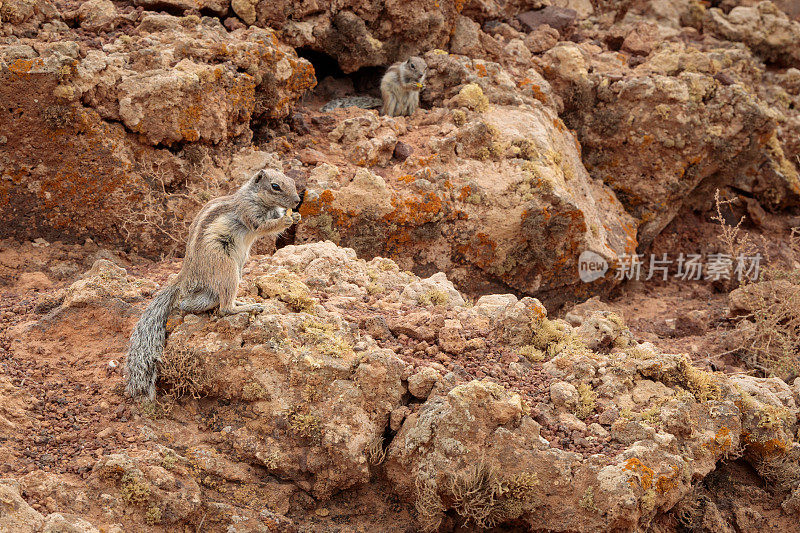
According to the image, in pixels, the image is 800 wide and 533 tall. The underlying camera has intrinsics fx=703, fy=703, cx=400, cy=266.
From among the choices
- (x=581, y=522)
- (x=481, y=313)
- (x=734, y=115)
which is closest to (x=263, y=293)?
(x=481, y=313)

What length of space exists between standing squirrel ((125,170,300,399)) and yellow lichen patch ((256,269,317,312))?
0.47 meters

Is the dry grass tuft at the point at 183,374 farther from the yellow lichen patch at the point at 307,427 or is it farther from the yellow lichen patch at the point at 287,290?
the yellow lichen patch at the point at 287,290

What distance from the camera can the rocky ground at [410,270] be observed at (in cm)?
546

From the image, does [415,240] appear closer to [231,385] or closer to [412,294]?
[412,294]

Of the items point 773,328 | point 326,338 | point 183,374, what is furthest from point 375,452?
point 773,328

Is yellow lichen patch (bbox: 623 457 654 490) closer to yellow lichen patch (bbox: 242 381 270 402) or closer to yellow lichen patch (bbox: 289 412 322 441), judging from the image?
yellow lichen patch (bbox: 289 412 322 441)

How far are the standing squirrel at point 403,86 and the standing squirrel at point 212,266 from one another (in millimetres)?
5272

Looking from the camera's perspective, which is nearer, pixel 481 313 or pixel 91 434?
pixel 91 434

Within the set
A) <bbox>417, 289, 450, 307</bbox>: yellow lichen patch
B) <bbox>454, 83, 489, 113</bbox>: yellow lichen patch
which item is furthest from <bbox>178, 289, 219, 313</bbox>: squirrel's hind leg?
<bbox>454, 83, 489, 113</bbox>: yellow lichen patch

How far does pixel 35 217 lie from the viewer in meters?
8.40

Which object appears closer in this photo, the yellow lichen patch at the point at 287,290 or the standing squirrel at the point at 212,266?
the standing squirrel at the point at 212,266

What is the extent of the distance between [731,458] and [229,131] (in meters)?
7.09

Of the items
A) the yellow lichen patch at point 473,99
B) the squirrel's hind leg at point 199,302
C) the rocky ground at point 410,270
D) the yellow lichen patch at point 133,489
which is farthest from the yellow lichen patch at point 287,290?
the yellow lichen patch at point 473,99

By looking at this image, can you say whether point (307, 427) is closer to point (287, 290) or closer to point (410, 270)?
point (287, 290)
